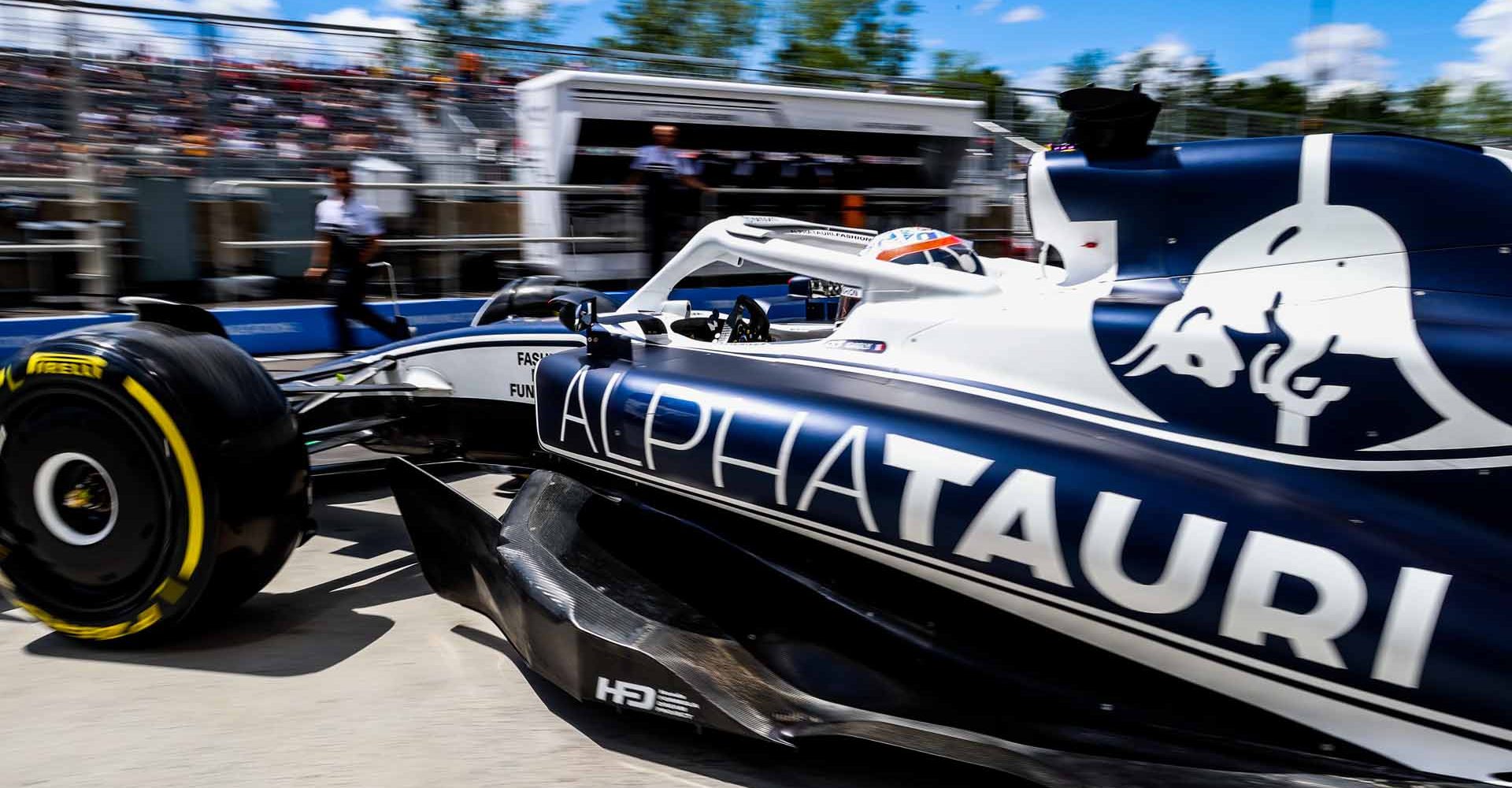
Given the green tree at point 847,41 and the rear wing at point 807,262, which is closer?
the rear wing at point 807,262

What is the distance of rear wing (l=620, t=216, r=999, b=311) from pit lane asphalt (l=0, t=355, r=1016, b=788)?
4.21 ft

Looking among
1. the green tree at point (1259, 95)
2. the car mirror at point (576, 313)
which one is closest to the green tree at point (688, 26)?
the green tree at point (1259, 95)

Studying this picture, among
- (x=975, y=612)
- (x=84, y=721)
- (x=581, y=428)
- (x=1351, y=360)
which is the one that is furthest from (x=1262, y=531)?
(x=84, y=721)

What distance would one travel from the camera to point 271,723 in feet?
9.70

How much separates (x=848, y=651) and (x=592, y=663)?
0.67 m

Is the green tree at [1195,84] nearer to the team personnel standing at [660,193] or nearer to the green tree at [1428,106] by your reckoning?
the green tree at [1428,106]

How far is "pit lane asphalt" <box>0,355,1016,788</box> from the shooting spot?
2.70 m

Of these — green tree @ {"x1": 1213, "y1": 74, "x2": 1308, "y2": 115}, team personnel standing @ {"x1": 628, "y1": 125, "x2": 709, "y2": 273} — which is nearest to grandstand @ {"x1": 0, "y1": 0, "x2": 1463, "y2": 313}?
team personnel standing @ {"x1": 628, "y1": 125, "x2": 709, "y2": 273}

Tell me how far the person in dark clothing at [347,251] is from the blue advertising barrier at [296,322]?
55cm

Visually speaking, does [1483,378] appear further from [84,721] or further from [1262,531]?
[84,721]

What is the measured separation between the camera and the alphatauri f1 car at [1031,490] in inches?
87.1

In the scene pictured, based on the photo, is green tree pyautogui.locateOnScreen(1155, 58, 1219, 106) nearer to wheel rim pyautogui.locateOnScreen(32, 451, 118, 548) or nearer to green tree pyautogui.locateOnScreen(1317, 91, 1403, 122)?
green tree pyautogui.locateOnScreen(1317, 91, 1403, 122)

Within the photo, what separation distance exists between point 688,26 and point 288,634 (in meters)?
32.5

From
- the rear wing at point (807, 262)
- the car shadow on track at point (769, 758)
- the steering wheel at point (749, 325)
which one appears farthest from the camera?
the steering wheel at point (749, 325)
